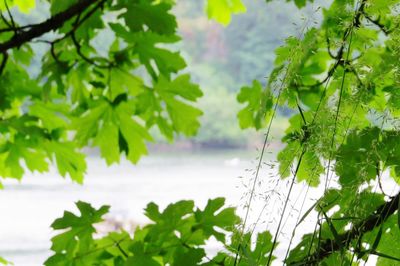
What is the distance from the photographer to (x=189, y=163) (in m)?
5.43

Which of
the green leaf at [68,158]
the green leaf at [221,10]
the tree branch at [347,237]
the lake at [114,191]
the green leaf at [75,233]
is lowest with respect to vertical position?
the tree branch at [347,237]

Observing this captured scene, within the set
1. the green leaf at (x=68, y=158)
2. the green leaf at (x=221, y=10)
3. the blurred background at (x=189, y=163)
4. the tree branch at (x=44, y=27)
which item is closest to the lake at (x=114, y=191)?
the blurred background at (x=189, y=163)

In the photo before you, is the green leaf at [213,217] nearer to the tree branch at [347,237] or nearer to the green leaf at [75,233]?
the green leaf at [75,233]

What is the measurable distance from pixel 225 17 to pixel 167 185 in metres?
4.12

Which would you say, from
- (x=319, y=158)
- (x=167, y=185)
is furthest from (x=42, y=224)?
(x=319, y=158)

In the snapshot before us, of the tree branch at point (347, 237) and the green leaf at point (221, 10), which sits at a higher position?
the green leaf at point (221, 10)

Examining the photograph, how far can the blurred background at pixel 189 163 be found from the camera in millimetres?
4648

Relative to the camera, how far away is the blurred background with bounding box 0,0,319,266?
465 cm

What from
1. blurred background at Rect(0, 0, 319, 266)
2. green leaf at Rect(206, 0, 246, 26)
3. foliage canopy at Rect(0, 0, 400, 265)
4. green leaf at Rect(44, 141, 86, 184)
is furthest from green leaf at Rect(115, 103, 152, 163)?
blurred background at Rect(0, 0, 319, 266)

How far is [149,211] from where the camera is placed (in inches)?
22.6

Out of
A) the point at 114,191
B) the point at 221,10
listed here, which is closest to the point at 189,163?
the point at 114,191

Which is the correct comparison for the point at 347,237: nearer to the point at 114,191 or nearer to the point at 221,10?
the point at 221,10

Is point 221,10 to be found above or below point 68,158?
above

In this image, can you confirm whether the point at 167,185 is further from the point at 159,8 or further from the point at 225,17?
the point at 159,8
